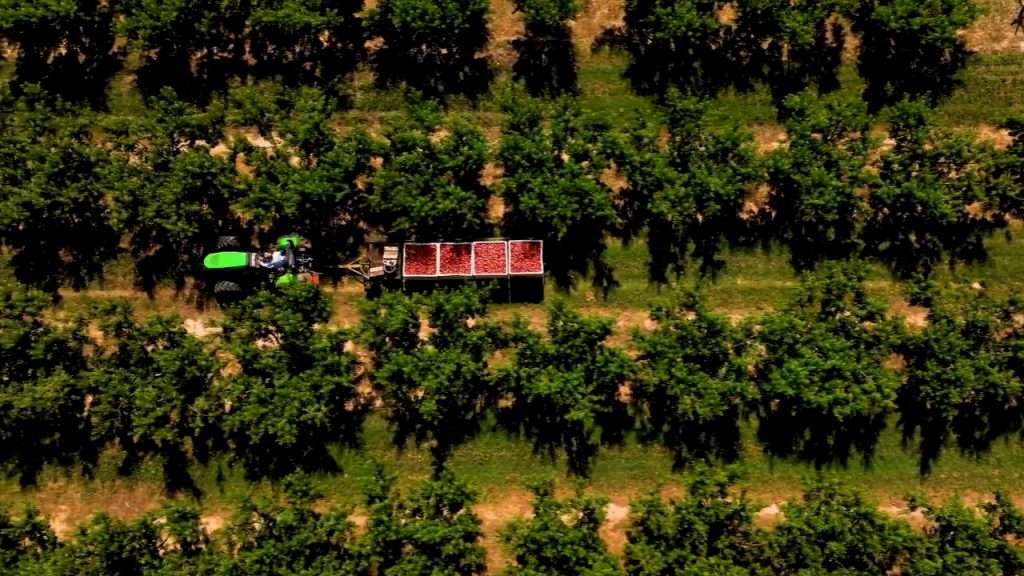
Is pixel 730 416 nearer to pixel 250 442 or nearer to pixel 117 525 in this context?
pixel 250 442

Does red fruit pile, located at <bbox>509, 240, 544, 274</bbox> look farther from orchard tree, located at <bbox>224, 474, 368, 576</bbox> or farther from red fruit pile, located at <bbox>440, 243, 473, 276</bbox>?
orchard tree, located at <bbox>224, 474, 368, 576</bbox>

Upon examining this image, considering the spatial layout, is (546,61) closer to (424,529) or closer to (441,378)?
(441,378)

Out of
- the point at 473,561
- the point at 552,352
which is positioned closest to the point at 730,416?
the point at 552,352

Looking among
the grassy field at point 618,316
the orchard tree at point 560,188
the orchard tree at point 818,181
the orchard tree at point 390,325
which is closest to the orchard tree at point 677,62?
the grassy field at point 618,316

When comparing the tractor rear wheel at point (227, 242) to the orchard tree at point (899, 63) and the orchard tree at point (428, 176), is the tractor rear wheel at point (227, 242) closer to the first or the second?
the orchard tree at point (428, 176)

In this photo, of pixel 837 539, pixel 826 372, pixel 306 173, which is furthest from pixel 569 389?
pixel 306 173

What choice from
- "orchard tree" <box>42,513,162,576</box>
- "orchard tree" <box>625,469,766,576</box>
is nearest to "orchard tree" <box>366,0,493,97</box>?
"orchard tree" <box>625,469,766,576</box>

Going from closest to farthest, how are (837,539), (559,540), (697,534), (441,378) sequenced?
(559,540), (697,534), (837,539), (441,378)
